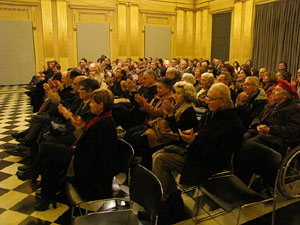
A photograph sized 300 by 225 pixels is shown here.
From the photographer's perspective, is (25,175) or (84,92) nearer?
(84,92)

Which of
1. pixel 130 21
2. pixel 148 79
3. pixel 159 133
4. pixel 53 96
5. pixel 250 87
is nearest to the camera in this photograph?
pixel 159 133

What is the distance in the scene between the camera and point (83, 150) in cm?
250

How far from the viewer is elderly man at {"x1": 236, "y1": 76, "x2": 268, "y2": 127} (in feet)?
13.4

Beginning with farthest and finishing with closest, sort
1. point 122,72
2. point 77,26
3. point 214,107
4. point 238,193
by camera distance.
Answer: point 77,26 → point 122,72 → point 214,107 → point 238,193

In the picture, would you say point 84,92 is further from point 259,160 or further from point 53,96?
point 259,160

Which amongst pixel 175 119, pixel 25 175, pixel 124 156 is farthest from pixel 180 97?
pixel 25 175

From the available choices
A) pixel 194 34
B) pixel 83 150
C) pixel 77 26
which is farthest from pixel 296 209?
pixel 194 34

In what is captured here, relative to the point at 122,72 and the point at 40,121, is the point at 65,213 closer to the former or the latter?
the point at 40,121

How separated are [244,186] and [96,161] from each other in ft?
4.47

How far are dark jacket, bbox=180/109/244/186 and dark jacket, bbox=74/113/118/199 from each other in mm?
712

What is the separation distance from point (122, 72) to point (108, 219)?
458 cm

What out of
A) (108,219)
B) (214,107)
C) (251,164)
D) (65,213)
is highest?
(214,107)

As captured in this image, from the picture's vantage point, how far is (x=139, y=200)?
2045 mm

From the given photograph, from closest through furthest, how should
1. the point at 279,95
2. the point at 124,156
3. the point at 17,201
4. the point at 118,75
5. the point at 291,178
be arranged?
1. the point at 124,156
2. the point at 291,178
3. the point at 17,201
4. the point at 279,95
5. the point at 118,75
